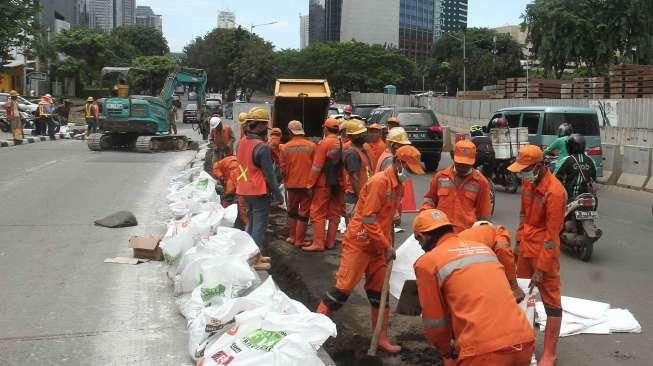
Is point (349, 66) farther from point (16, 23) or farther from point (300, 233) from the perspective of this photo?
point (300, 233)

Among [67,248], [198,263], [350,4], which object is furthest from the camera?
[350,4]

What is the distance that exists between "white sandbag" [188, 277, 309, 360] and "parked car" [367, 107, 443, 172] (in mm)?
13041

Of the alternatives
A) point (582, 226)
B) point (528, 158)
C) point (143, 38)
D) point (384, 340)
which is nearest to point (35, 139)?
point (582, 226)

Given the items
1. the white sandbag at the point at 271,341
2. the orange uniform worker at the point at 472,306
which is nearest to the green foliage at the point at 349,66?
the white sandbag at the point at 271,341

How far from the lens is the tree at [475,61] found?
84438mm

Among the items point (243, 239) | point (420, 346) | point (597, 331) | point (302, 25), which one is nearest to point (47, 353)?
point (243, 239)

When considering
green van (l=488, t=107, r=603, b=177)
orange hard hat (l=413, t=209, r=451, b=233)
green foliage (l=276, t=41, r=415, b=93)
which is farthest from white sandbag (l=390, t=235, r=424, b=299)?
green foliage (l=276, t=41, r=415, b=93)

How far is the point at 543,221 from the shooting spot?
16.4ft

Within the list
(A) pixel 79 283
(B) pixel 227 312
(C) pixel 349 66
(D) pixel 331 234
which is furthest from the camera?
(C) pixel 349 66

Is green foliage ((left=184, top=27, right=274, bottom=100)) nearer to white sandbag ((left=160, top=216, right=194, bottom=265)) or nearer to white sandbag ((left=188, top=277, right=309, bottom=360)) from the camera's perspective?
white sandbag ((left=160, top=216, right=194, bottom=265))

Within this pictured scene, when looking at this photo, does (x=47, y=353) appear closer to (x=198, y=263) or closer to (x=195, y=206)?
(x=198, y=263)

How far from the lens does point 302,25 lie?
490 feet

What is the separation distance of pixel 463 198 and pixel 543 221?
2.26 ft

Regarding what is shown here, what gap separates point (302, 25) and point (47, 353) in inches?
5848
